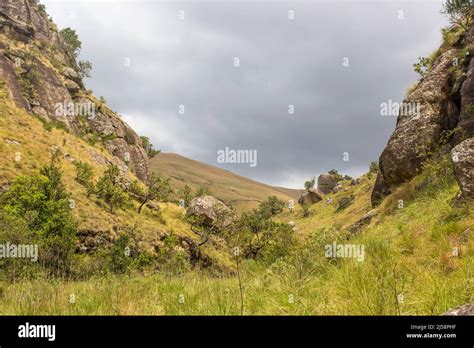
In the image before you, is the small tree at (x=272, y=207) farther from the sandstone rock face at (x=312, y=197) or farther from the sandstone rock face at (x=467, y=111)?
the sandstone rock face at (x=467, y=111)

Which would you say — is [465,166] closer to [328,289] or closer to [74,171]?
[328,289]

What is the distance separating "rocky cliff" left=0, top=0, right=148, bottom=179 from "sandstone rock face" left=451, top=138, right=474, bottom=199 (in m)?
54.1

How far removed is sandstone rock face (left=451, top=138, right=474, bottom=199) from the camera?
30.2ft

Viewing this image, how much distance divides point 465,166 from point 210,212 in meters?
40.3

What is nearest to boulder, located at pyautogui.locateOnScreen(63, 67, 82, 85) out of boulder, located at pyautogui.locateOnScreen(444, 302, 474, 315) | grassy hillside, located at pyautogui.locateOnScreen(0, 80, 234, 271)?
grassy hillside, located at pyautogui.locateOnScreen(0, 80, 234, 271)

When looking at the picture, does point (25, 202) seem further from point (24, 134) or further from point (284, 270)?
point (284, 270)

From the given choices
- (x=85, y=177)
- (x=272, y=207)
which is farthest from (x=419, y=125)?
(x=272, y=207)

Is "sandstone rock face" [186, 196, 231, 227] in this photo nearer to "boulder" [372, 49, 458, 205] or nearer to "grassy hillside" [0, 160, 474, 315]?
"boulder" [372, 49, 458, 205]

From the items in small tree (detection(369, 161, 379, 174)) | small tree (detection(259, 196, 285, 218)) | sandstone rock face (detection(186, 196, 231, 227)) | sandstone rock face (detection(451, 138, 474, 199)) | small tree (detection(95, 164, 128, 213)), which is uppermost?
small tree (detection(369, 161, 379, 174))

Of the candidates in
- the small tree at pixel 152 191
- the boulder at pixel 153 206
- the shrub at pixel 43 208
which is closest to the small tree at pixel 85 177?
the small tree at pixel 152 191

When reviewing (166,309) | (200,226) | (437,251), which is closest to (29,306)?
(166,309)

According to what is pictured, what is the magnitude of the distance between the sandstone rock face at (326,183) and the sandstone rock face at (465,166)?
76.2 metres

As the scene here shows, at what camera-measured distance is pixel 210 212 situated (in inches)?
1903
